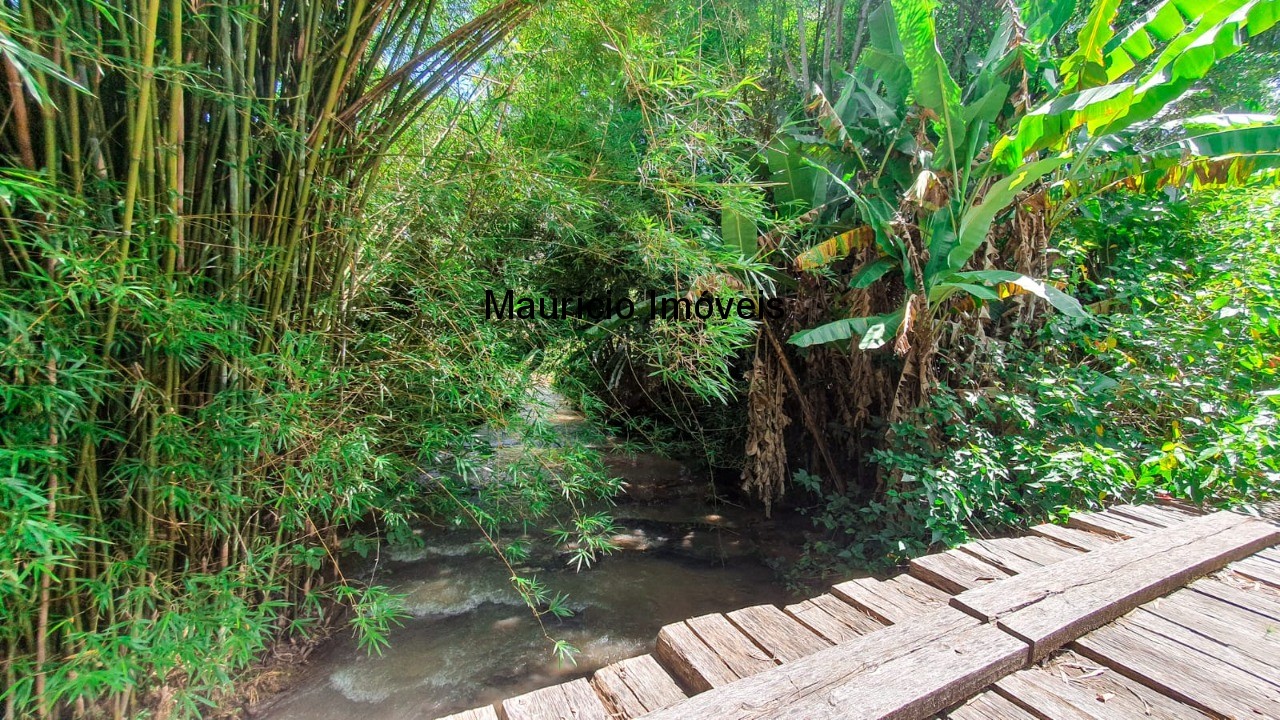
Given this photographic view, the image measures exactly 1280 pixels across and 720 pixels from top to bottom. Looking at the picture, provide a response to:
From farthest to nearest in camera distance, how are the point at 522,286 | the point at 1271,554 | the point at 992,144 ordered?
1. the point at 992,144
2. the point at 522,286
3. the point at 1271,554

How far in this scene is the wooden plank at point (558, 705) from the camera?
0.88 meters

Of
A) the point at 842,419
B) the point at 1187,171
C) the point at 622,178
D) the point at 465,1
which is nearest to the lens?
the point at 465,1

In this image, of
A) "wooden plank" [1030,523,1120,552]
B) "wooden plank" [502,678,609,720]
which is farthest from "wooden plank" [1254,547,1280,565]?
"wooden plank" [502,678,609,720]

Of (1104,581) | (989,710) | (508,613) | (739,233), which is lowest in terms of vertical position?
(508,613)

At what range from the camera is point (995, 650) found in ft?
3.03

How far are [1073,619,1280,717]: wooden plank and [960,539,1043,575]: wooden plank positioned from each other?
0.23 metres

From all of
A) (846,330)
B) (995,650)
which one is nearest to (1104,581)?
(995,650)

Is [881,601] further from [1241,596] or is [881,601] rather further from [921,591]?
[1241,596]

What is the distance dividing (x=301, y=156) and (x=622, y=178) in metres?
1.19

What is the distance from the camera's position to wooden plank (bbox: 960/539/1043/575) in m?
1.29

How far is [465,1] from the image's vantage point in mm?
1878

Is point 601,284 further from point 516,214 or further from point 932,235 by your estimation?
point 932,235

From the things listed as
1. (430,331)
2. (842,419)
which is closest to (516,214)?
(430,331)

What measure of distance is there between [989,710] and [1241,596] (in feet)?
2.65
